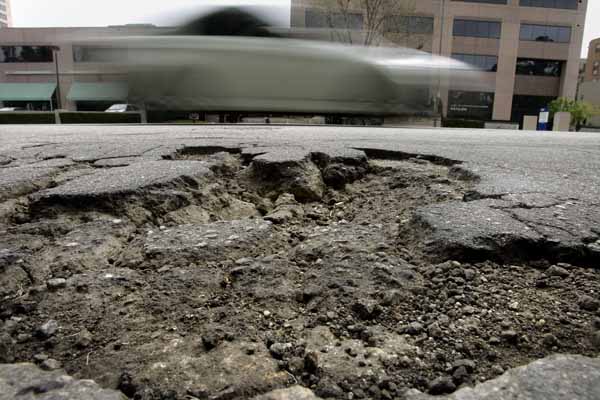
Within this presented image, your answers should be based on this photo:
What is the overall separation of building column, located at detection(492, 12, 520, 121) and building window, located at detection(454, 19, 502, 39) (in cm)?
61

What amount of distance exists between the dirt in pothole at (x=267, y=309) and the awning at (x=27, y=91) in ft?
128

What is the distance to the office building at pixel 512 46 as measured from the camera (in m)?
36.2

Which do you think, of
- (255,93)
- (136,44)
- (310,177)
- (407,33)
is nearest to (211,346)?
(310,177)

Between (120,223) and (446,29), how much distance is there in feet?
128

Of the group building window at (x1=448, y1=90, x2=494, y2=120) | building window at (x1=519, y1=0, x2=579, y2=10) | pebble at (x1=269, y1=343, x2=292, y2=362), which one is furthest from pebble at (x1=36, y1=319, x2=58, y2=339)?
building window at (x1=519, y1=0, x2=579, y2=10)

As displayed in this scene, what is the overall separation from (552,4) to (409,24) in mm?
17751

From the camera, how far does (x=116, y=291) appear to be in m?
1.22

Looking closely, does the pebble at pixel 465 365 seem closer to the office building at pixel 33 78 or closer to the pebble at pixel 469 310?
the pebble at pixel 469 310

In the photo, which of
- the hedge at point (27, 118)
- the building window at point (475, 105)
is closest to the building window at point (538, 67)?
the building window at point (475, 105)

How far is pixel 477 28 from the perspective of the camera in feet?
121

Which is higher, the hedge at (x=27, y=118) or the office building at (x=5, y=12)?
the office building at (x=5, y=12)

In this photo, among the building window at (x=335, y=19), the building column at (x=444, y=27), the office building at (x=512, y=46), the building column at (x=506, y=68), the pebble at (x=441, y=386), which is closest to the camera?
the pebble at (x=441, y=386)

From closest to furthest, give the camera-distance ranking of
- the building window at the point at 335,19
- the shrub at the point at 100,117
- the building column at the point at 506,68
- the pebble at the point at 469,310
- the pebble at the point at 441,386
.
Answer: the pebble at the point at 441,386
the pebble at the point at 469,310
the shrub at the point at 100,117
the building window at the point at 335,19
the building column at the point at 506,68

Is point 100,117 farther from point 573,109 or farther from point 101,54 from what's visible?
point 573,109
